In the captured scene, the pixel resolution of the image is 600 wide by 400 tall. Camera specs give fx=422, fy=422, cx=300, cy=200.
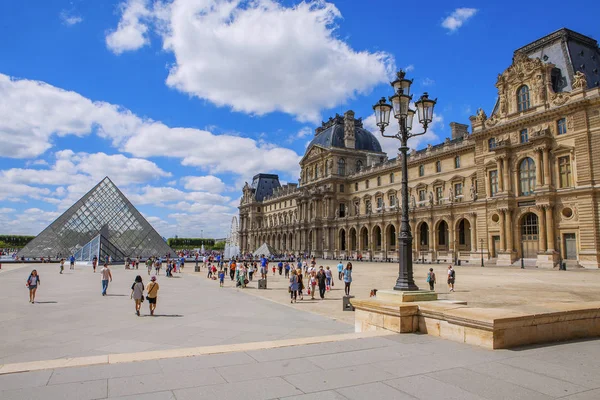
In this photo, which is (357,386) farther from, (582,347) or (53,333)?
(53,333)

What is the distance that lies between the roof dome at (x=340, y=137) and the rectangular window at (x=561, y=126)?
38824mm

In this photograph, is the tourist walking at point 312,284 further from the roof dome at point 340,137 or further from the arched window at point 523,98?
the roof dome at point 340,137

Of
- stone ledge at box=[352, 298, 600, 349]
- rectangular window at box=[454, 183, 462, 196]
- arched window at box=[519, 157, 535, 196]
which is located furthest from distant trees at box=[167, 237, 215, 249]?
stone ledge at box=[352, 298, 600, 349]

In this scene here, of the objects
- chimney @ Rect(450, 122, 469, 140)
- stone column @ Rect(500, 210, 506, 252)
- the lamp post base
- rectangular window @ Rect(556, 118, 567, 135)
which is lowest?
the lamp post base

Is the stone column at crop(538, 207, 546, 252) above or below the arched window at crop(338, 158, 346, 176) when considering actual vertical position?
below

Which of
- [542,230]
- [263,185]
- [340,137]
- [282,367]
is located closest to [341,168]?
[340,137]

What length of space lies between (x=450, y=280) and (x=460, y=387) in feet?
47.8

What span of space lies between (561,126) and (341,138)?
40258 millimetres

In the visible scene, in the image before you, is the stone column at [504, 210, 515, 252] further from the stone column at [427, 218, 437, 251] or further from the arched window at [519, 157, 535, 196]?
the stone column at [427, 218, 437, 251]

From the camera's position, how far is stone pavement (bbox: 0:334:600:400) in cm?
445

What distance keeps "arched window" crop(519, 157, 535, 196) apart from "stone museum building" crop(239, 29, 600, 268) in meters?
0.09

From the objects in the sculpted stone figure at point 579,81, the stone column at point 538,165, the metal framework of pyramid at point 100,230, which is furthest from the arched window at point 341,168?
the sculpted stone figure at point 579,81

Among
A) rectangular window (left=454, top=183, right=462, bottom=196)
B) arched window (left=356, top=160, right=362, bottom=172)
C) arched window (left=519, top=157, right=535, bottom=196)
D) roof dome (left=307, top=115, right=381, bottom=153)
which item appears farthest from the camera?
roof dome (left=307, top=115, right=381, bottom=153)

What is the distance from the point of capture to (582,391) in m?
4.39
